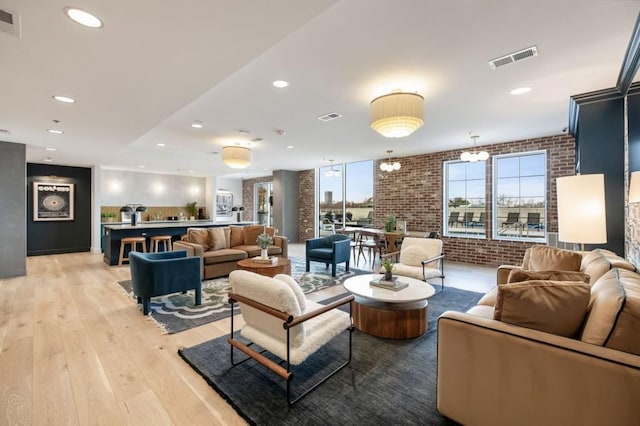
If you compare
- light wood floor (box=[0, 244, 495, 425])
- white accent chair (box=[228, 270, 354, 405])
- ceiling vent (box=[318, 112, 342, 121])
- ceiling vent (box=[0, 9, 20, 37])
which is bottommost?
light wood floor (box=[0, 244, 495, 425])

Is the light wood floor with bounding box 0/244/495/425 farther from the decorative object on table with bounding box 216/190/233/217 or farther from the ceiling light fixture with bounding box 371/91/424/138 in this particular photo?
the decorative object on table with bounding box 216/190/233/217

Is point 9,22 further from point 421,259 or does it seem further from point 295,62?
point 421,259

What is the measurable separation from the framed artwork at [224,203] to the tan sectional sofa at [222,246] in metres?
6.65

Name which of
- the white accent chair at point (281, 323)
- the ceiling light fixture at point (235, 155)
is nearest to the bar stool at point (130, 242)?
the ceiling light fixture at point (235, 155)

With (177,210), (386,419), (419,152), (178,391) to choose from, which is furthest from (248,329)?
(177,210)

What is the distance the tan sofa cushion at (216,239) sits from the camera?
5730mm

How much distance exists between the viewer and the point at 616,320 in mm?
1375

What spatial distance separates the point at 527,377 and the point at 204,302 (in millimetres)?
3773

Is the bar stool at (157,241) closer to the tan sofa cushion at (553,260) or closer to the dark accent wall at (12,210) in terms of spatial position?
the dark accent wall at (12,210)

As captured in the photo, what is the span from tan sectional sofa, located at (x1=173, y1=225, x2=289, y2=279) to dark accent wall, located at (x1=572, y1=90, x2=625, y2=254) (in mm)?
5226

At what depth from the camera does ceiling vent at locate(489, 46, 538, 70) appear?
2666 millimetres

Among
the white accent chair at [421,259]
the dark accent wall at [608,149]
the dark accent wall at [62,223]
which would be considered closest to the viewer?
the dark accent wall at [608,149]

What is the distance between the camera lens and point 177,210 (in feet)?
39.2

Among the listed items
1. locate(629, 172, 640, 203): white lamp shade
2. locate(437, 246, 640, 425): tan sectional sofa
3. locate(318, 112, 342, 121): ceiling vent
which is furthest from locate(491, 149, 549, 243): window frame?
locate(437, 246, 640, 425): tan sectional sofa
